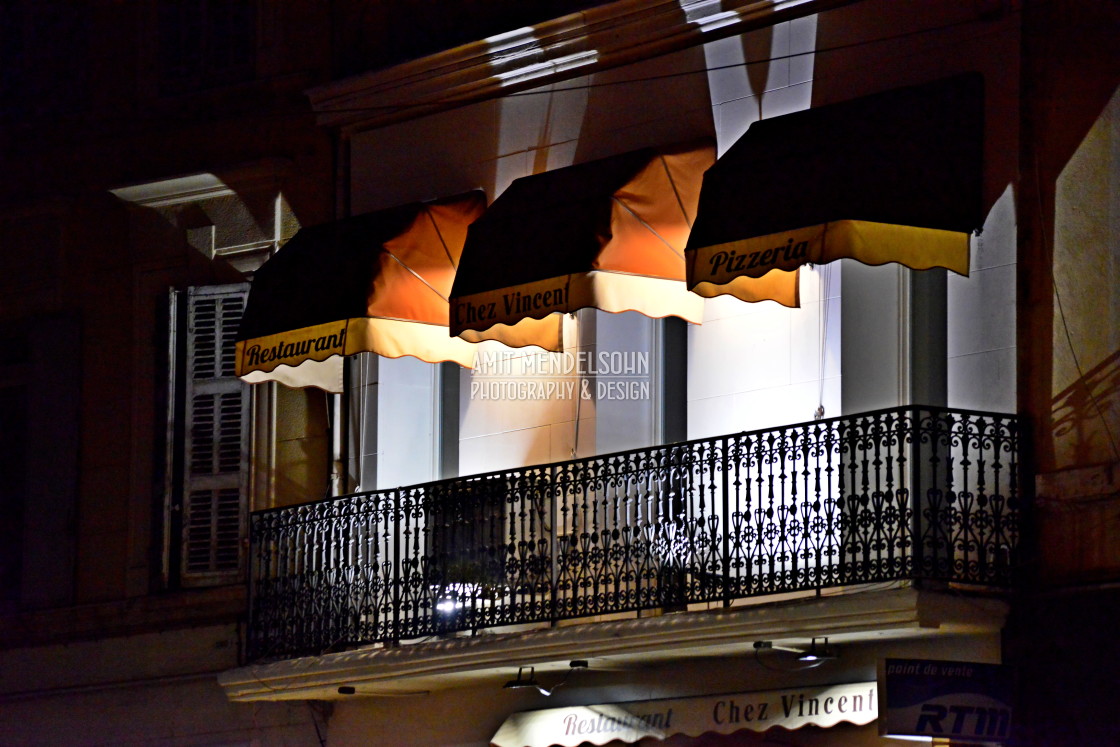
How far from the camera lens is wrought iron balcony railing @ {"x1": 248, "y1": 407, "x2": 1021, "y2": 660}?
41.8ft

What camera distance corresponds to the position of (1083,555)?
40.6 feet

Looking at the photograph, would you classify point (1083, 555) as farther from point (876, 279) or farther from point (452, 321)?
point (452, 321)

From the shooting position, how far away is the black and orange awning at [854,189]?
41.8 ft

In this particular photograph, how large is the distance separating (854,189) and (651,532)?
293cm

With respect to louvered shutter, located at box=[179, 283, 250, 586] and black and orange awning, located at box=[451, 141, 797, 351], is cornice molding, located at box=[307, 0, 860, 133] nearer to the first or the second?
black and orange awning, located at box=[451, 141, 797, 351]

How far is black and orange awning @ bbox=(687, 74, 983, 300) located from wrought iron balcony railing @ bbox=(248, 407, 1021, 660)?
44.2 inches

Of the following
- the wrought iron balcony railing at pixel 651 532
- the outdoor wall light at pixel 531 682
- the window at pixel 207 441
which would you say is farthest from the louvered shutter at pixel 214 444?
the outdoor wall light at pixel 531 682

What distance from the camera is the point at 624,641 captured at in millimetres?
13836

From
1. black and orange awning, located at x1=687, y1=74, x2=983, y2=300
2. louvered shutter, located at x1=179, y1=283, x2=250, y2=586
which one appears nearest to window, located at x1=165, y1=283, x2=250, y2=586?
louvered shutter, located at x1=179, y1=283, x2=250, y2=586

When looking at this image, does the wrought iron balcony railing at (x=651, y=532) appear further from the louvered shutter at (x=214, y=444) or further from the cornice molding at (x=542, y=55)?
the cornice molding at (x=542, y=55)

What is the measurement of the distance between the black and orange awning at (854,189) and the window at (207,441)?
543cm

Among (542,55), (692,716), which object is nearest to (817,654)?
(692,716)

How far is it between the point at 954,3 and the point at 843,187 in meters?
1.82

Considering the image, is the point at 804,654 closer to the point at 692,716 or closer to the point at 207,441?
the point at 692,716
